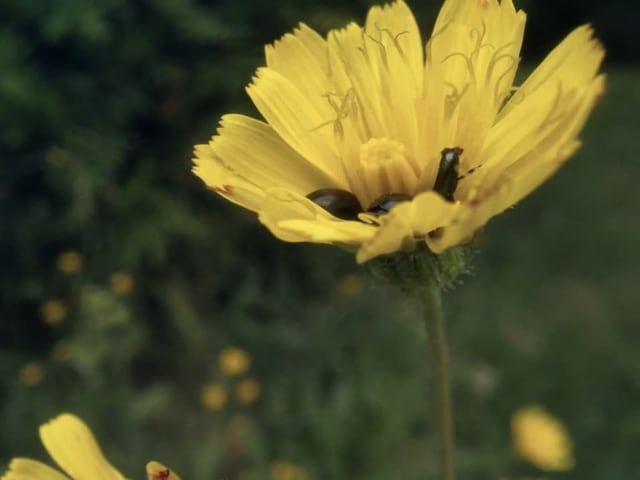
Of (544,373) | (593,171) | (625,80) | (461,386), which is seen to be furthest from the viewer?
(625,80)

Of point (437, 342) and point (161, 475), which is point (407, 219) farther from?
point (161, 475)

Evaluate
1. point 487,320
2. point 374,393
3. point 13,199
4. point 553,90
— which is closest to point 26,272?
point 13,199

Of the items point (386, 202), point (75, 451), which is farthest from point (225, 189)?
point (75, 451)

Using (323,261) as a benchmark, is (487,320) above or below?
below

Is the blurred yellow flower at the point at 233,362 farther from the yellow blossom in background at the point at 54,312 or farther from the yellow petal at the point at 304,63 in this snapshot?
the yellow petal at the point at 304,63

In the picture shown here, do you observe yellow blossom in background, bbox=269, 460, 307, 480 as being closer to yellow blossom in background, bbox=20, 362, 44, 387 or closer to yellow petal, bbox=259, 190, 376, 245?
yellow blossom in background, bbox=20, 362, 44, 387

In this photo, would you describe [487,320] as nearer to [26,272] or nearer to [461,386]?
[461,386]

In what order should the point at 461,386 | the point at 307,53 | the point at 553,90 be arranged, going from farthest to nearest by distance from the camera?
the point at 461,386 < the point at 307,53 < the point at 553,90
